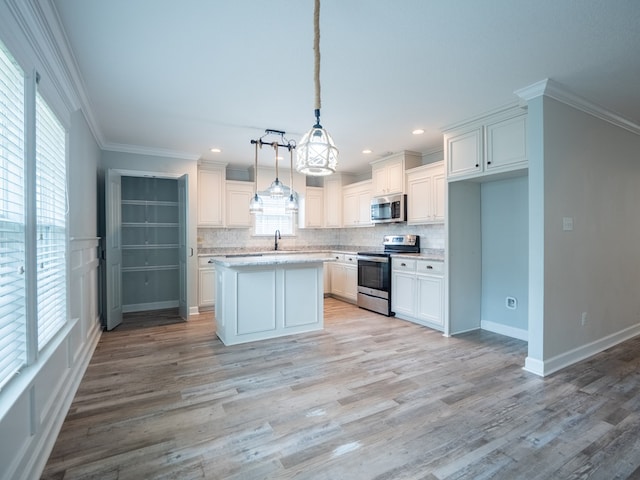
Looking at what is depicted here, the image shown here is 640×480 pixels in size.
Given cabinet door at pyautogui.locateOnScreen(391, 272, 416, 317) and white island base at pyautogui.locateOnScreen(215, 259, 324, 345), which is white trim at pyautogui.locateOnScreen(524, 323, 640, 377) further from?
white island base at pyautogui.locateOnScreen(215, 259, 324, 345)

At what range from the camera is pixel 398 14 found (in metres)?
1.94

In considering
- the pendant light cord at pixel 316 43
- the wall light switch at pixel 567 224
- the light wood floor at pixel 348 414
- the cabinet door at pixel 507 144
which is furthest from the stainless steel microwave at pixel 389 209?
the pendant light cord at pixel 316 43

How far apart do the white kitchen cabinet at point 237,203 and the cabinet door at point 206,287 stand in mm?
913

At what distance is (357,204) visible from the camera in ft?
20.1

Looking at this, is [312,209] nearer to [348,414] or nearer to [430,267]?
[430,267]

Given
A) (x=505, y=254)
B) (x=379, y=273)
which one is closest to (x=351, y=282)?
(x=379, y=273)

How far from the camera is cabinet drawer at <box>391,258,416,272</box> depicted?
4.51m

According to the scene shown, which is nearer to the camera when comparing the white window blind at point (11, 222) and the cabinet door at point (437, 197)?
the white window blind at point (11, 222)

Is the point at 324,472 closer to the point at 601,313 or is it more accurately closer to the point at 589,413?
the point at 589,413

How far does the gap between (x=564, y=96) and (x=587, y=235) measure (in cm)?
135

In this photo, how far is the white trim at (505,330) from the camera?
3.80 meters

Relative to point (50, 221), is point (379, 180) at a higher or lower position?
higher

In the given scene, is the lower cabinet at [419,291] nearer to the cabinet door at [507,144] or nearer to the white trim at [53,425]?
the cabinet door at [507,144]

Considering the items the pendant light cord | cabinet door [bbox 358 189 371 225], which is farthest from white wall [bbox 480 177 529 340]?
the pendant light cord
